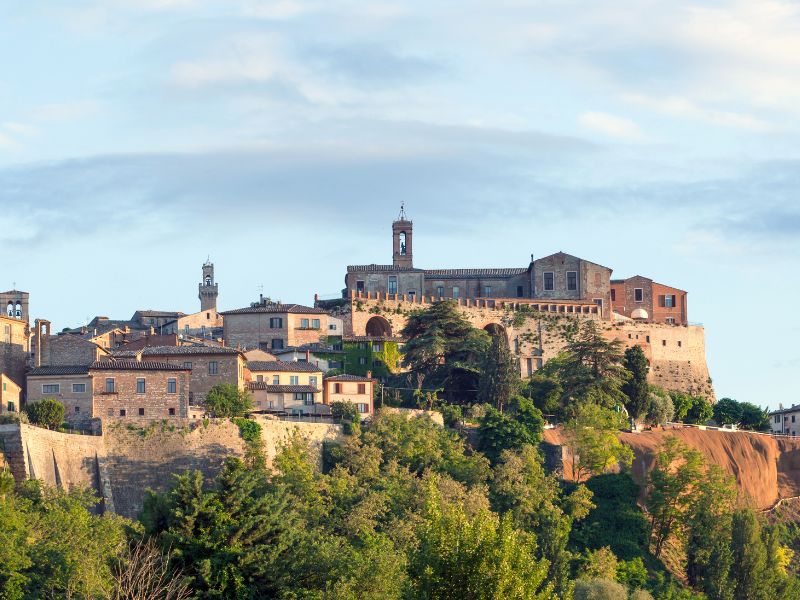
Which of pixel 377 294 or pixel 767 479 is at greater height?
pixel 377 294

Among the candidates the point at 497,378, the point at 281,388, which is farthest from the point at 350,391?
the point at 497,378

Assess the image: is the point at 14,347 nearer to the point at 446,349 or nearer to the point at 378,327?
the point at 446,349

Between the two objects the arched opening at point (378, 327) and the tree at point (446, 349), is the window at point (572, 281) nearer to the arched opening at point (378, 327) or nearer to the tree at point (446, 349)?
the arched opening at point (378, 327)

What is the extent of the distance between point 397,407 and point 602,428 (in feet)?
39.4

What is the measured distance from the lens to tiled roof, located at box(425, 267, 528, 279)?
467 ft

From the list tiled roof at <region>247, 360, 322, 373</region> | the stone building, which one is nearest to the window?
Result: the stone building

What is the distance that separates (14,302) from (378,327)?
24050 millimetres

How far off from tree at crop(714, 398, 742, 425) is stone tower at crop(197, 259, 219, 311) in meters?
36.8

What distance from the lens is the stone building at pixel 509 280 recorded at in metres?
139

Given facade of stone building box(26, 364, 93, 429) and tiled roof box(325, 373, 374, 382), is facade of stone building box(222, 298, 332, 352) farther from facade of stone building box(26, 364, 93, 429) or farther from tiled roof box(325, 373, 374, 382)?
facade of stone building box(26, 364, 93, 429)

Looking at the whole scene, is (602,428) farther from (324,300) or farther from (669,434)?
(324,300)

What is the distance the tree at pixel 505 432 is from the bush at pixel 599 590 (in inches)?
525

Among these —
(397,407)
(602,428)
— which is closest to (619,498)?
(602,428)

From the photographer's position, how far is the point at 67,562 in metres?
79.5
